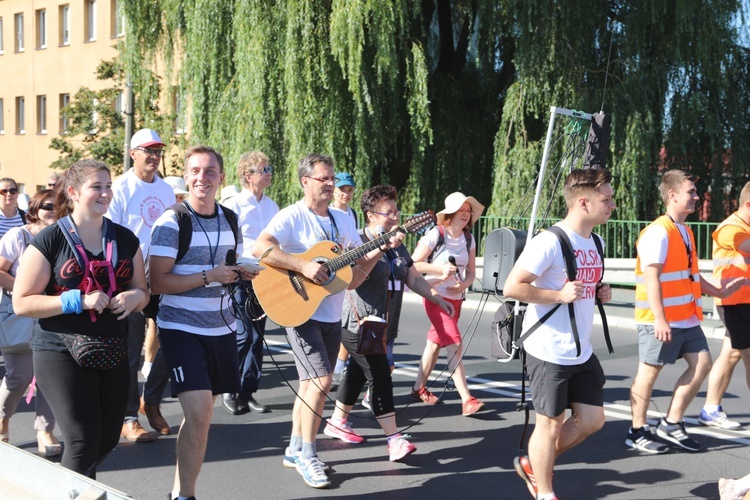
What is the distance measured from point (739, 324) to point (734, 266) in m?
0.42

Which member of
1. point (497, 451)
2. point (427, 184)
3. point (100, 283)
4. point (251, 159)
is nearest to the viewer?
point (100, 283)

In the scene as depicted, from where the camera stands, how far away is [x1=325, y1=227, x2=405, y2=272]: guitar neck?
568 centimetres

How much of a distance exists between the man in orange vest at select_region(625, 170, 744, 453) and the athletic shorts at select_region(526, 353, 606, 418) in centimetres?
142

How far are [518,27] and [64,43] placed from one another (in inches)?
1095

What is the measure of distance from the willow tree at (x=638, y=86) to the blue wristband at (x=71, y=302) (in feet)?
44.0

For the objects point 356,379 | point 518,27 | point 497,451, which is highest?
point 518,27

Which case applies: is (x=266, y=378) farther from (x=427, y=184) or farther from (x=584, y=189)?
(x=427, y=184)

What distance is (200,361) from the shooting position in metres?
4.64

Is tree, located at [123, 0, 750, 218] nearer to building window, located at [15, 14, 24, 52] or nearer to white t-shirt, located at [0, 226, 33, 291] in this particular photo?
white t-shirt, located at [0, 226, 33, 291]

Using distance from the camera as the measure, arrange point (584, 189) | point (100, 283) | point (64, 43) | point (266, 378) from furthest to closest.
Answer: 1. point (64, 43)
2. point (266, 378)
3. point (584, 189)
4. point (100, 283)

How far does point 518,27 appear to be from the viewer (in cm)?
1677

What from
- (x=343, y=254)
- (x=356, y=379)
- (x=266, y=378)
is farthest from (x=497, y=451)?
(x=266, y=378)

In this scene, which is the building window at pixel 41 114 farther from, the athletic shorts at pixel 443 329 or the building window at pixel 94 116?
the athletic shorts at pixel 443 329

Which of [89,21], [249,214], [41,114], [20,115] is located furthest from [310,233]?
[20,115]
